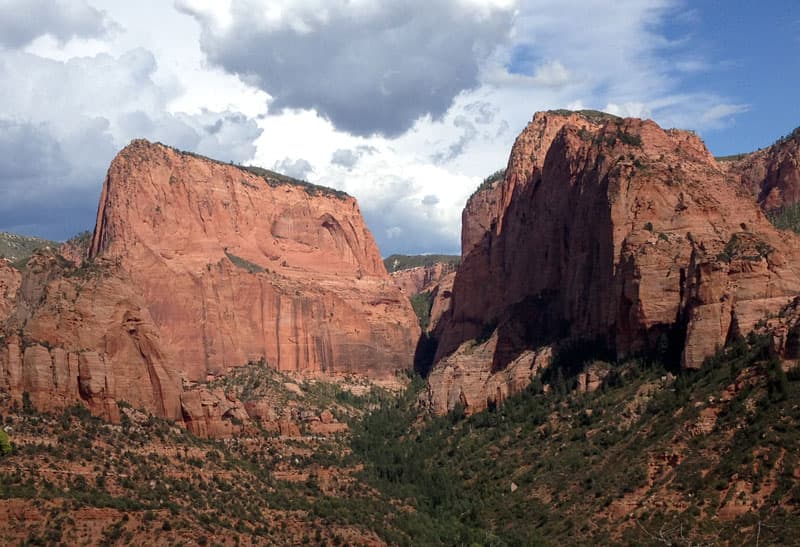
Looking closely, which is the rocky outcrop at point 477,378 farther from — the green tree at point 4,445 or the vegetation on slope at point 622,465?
the green tree at point 4,445

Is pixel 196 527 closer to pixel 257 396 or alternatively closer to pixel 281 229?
pixel 257 396

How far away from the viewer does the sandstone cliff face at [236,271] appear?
164 meters

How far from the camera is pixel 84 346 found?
356 ft

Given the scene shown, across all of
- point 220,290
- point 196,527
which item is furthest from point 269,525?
point 220,290

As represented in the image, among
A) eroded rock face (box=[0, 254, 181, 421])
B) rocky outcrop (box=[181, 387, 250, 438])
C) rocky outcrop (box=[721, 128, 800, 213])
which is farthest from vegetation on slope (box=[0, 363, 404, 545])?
rocky outcrop (box=[721, 128, 800, 213])

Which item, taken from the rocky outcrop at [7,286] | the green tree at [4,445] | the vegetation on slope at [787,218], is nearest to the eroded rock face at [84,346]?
the rocky outcrop at [7,286]

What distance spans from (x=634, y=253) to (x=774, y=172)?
5875 centimetres

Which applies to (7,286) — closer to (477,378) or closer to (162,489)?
(162,489)

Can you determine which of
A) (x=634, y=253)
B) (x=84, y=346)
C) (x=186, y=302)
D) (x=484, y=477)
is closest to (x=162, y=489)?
(x=84, y=346)

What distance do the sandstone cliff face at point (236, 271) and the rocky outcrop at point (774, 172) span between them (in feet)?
162

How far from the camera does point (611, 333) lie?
5212 inches

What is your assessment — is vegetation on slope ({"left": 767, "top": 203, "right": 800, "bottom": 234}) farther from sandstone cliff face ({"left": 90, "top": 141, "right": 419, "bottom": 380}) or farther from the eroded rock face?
the eroded rock face

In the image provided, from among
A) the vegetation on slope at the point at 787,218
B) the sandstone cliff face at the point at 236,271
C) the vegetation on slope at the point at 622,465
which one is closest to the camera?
the vegetation on slope at the point at 622,465

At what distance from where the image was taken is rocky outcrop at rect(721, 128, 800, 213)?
6860 inches
